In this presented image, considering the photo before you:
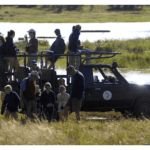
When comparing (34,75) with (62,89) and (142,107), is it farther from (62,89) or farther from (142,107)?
(142,107)

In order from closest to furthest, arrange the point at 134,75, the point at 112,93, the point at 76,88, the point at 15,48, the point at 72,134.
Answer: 1. the point at 72,134
2. the point at 76,88
3. the point at 112,93
4. the point at 15,48
5. the point at 134,75

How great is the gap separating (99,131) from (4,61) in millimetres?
3932

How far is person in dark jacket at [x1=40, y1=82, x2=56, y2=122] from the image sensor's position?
366 inches

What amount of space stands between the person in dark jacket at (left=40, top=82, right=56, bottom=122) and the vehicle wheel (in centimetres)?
228

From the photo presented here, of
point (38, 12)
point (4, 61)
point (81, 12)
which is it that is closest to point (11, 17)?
point (38, 12)

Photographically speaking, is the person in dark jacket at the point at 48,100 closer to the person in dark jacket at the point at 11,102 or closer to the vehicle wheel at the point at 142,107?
the person in dark jacket at the point at 11,102

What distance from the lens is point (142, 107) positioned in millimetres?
10055

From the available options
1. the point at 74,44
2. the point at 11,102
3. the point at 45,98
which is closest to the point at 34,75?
the point at 45,98

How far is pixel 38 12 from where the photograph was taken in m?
136

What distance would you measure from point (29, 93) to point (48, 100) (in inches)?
20.0

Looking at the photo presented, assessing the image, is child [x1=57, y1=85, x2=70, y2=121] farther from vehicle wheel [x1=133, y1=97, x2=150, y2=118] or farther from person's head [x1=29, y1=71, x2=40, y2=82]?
vehicle wheel [x1=133, y1=97, x2=150, y2=118]

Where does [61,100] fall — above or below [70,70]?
below

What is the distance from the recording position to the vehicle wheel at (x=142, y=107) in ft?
33.0

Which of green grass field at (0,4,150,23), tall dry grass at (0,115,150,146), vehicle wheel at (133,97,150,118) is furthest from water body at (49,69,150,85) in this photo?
green grass field at (0,4,150,23)
